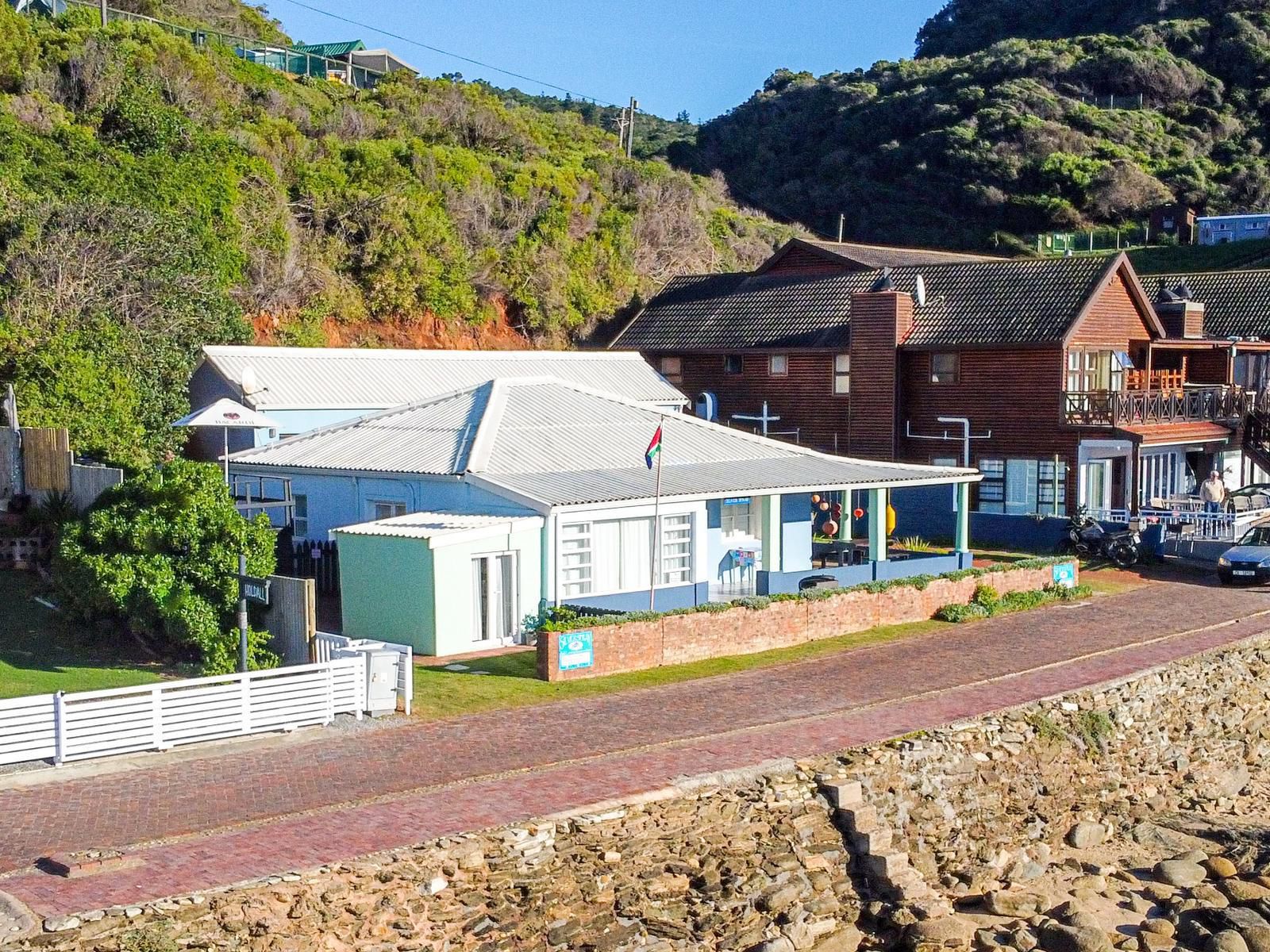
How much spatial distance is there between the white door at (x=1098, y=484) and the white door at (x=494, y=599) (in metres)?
18.0

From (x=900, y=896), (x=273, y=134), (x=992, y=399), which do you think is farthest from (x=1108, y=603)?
(x=273, y=134)

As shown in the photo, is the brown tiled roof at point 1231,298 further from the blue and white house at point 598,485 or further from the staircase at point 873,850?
the staircase at point 873,850

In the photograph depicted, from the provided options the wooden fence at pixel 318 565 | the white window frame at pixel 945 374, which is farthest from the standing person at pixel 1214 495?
the wooden fence at pixel 318 565

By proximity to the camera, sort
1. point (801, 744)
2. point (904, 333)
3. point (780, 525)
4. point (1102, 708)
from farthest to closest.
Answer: point (904, 333) < point (780, 525) < point (1102, 708) < point (801, 744)

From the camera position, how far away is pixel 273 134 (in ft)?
155

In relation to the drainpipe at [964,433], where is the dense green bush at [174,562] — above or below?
below

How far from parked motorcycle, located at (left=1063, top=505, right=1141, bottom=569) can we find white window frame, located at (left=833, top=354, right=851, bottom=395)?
298 inches

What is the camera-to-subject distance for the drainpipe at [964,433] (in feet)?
119

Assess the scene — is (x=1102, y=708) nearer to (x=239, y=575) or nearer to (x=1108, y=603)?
(x=1108, y=603)

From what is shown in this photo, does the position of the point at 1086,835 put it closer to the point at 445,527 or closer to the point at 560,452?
the point at 445,527

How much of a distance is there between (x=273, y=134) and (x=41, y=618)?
1089 inches

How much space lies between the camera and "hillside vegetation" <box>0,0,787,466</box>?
33.7 metres

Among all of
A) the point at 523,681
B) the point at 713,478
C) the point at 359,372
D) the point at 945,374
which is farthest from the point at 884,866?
the point at 945,374

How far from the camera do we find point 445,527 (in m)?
22.9
